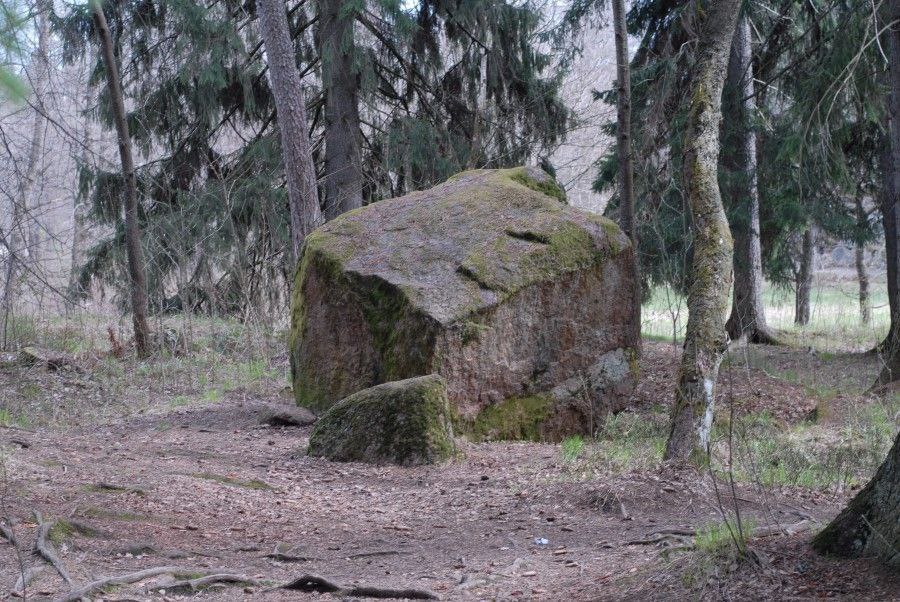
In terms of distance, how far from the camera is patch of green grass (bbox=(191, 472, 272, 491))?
622 cm

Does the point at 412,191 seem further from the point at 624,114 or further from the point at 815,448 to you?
the point at 815,448

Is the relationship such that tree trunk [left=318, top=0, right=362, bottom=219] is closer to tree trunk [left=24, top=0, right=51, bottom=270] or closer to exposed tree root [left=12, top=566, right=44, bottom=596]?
tree trunk [left=24, top=0, right=51, bottom=270]

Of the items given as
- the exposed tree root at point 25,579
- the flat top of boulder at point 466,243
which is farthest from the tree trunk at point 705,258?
the exposed tree root at point 25,579

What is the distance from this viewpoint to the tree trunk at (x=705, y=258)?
5926 millimetres

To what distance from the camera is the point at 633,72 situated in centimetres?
1341

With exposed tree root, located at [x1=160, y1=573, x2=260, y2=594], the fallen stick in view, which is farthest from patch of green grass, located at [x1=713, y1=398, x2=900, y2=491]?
exposed tree root, located at [x1=160, y1=573, x2=260, y2=594]

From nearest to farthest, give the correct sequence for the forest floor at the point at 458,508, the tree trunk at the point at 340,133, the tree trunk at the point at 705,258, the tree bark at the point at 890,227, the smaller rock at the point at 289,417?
the forest floor at the point at 458,508, the tree trunk at the point at 705,258, the smaller rock at the point at 289,417, the tree bark at the point at 890,227, the tree trunk at the point at 340,133

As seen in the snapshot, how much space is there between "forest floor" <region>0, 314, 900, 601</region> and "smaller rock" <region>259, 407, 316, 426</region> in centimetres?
10

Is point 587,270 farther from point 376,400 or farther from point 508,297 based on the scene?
point 376,400

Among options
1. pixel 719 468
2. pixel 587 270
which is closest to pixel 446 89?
pixel 587 270

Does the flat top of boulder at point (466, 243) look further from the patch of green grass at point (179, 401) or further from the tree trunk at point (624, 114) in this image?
the patch of green grass at point (179, 401)

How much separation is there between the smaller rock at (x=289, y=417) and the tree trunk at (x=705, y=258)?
13.2ft

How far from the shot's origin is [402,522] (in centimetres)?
561

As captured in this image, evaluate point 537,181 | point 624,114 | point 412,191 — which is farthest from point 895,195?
point 412,191
